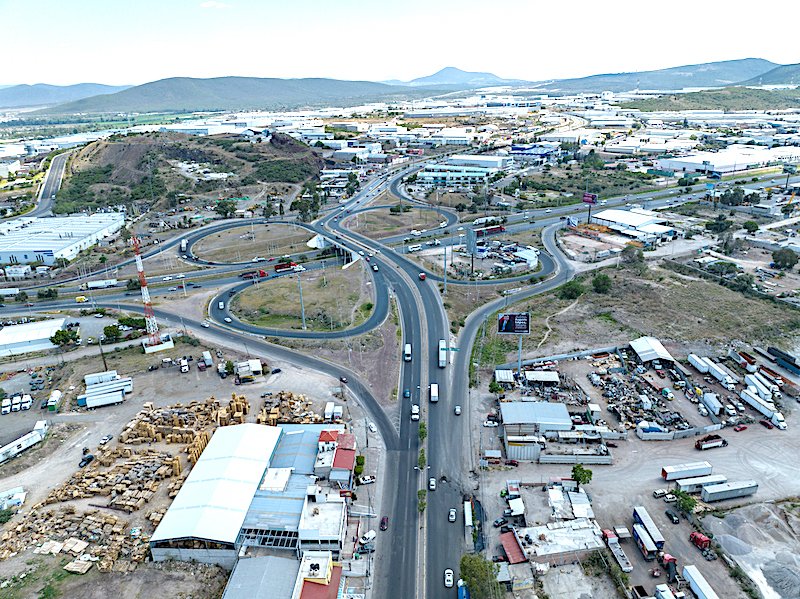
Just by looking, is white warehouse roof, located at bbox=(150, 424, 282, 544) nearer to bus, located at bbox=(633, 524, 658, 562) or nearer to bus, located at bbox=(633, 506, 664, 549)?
bus, located at bbox=(633, 524, 658, 562)

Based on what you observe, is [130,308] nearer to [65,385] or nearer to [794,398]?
[65,385]

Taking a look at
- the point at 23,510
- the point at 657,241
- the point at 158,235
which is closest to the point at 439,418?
the point at 23,510

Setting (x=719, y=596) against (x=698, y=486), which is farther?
(x=698, y=486)

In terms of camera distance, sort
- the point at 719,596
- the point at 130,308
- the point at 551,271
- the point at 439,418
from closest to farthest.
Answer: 1. the point at 719,596
2. the point at 439,418
3. the point at 130,308
4. the point at 551,271

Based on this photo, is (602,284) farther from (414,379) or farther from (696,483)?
(696,483)

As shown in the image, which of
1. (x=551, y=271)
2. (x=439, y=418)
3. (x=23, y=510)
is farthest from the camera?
(x=551, y=271)

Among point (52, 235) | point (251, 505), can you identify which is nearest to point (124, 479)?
point (251, 505)
